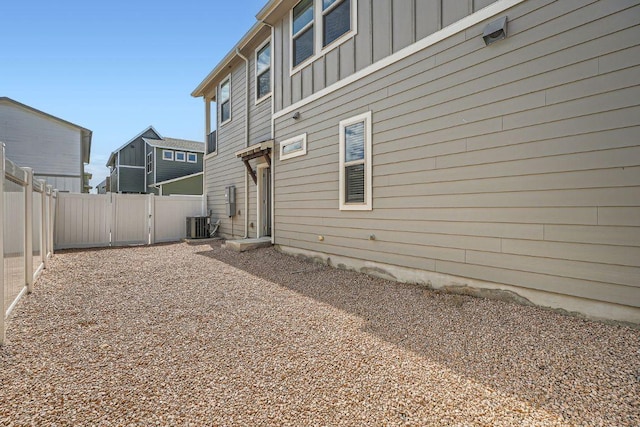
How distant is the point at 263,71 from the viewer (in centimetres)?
802

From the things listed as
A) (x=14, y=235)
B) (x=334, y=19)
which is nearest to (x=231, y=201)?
(x=334, y=19)

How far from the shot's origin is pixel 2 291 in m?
2.37

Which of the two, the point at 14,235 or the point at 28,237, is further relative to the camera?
the point at 28,237

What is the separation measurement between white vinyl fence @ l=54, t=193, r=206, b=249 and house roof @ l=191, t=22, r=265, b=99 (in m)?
4.18

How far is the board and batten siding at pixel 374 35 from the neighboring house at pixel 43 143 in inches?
617

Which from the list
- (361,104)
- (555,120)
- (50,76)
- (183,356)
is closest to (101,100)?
(50,76)

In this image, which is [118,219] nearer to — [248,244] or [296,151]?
[248,244]

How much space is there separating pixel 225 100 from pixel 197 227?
4443 mm

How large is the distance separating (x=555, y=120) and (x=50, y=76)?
1899 cm

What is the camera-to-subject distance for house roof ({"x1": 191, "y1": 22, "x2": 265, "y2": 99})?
7759 millimetres

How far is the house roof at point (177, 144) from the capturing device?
20.1 m

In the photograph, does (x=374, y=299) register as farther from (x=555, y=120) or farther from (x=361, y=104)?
(x=361, y=104)

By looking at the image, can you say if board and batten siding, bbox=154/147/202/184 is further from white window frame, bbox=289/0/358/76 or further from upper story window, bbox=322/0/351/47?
upper story window, bbox=322/0/351/47

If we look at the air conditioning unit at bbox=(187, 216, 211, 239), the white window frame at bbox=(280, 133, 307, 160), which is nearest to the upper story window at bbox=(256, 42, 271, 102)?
the white window frame at bbox=(280, 133, 307, 160)
